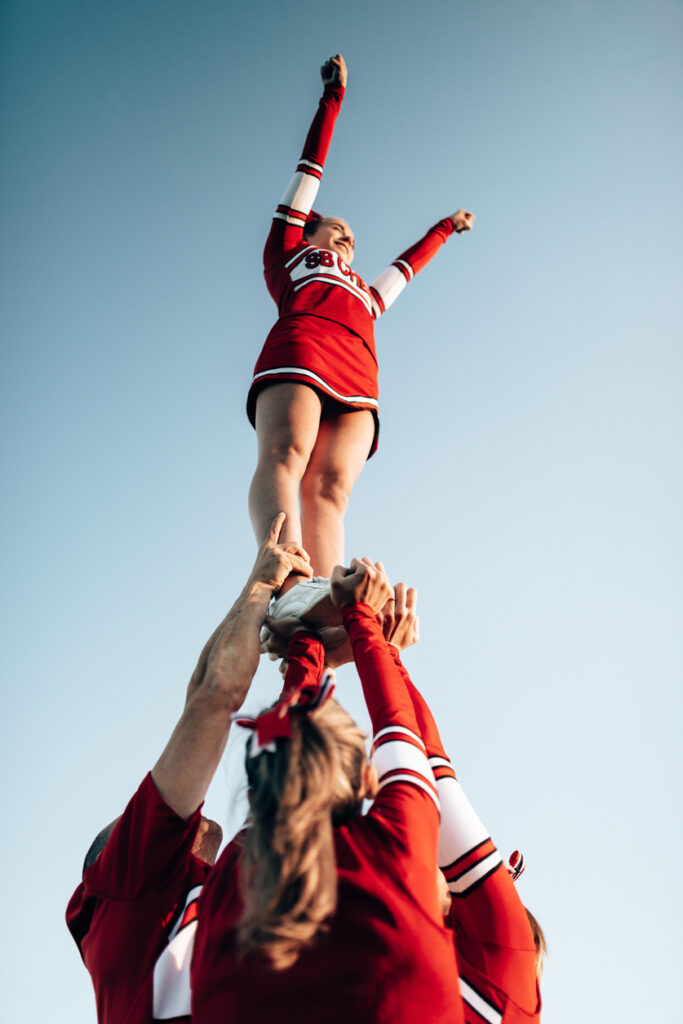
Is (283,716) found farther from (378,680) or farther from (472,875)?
(472,875)

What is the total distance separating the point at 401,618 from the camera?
8.68 ft

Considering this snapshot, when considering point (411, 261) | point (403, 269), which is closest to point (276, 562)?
point (403, 269)

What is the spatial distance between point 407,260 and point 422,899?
3.95m

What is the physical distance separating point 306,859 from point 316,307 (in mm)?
2899

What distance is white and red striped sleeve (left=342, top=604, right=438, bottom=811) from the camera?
1658 mm

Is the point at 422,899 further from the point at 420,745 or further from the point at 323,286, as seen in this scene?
the point at 323,286

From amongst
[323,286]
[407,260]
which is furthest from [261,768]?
[407,260]

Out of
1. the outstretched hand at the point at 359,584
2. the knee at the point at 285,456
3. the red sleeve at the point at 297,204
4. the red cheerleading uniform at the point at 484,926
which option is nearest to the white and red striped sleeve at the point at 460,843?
the red cheerleading uniform at the point at 484,926

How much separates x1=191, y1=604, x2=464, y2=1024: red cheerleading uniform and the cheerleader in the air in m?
1.00

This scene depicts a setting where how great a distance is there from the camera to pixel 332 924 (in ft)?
4.42

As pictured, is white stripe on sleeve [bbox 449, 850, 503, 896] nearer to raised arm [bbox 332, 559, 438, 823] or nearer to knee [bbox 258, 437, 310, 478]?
raised arm [bbox 332, 559, 438, 823]

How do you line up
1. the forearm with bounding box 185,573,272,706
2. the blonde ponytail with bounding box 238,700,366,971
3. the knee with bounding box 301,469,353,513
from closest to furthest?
the blonde ponytail with bounding box 238,700,366,971 < the forearm with bounding box 185,573,272,706 < the knee with bounding box 301,469,353,513

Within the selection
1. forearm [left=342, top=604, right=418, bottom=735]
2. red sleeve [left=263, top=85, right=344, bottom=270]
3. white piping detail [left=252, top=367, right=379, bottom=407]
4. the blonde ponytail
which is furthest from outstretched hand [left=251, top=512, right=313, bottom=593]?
red sleeve [left=263, top=85, right=344, bottom=270]

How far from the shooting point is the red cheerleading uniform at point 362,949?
1.29 meters
